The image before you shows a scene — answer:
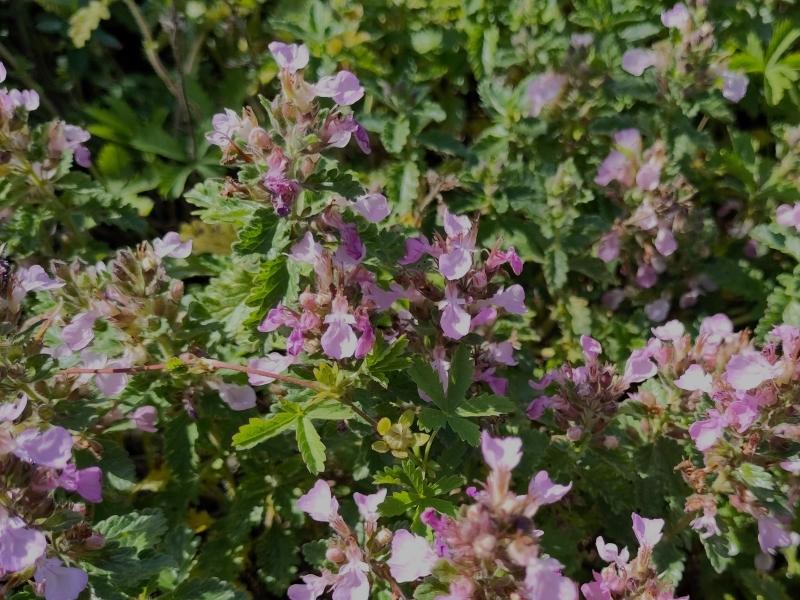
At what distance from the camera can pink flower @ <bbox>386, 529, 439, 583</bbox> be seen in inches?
61.7

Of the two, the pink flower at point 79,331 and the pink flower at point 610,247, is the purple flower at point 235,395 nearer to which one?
the pink flower at point 79,331

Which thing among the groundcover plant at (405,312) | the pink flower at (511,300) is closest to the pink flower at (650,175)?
the groundcover plant at (405,312)

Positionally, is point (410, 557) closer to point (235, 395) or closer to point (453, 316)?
point (453, 316)

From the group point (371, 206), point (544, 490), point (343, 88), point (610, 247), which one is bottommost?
point (610, 247)

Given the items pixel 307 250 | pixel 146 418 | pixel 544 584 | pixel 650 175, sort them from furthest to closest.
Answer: pixel 650 175 < pixel 146 418 < pixel 307 250 < pixel 544 584

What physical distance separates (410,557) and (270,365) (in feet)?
2.10

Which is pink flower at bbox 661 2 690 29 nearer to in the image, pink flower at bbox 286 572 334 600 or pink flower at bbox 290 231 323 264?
pink flower at bbox 290 231 323 264

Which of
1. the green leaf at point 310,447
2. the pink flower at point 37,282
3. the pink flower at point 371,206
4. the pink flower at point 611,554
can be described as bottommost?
the pink flower at point 611,554

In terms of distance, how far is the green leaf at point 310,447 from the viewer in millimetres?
1767

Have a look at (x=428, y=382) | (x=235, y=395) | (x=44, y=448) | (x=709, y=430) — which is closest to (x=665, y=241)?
(x=709, y=430)

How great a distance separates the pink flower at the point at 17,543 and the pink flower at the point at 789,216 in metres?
2.27

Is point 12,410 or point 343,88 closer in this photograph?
point 12,410

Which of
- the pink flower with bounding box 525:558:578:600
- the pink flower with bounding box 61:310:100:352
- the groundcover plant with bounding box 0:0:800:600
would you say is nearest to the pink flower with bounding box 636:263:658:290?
the groundcover plant with bounding box 0:0:800:600

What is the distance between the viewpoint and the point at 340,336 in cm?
179
